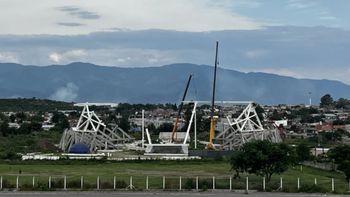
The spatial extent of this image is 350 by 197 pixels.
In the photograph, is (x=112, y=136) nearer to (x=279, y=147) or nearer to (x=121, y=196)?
(x=279, y=147)

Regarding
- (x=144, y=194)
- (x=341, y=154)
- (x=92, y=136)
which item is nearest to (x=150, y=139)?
(x=92, y=136)

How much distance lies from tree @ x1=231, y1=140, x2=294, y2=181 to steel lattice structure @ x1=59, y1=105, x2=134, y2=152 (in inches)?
2154

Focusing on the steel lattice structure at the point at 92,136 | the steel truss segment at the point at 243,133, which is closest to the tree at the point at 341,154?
the steel truss segment at the point at 243,133

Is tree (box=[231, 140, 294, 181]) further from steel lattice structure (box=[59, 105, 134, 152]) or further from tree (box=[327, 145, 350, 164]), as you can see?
steel lattice structure (box=[59, 105, 134, 152])

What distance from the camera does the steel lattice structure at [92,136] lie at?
10138cm

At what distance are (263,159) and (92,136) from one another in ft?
208

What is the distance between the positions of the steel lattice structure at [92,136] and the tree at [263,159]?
54.7 meters

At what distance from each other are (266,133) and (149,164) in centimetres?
3659

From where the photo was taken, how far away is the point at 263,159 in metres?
45.2

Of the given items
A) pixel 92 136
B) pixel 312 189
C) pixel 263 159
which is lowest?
pixel 312 189

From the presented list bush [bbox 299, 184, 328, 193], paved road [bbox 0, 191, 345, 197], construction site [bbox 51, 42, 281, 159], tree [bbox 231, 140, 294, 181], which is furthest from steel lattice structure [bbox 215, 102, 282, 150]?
paved road [bbox 0, 191, 345, 197]

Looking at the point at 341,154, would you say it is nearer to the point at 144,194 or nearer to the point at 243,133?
the point at 144,194

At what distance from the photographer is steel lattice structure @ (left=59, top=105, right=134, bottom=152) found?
101375mm

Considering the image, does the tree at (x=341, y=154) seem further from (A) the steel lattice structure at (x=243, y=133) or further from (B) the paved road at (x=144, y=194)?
(A) the steel lattice structure at (x=243, y=133)
